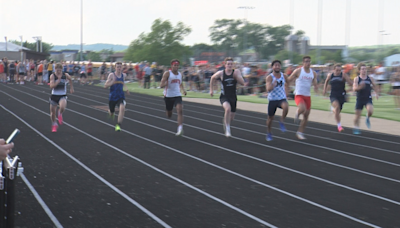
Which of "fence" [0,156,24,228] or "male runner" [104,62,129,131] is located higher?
"male runner" [104,62,129,131]

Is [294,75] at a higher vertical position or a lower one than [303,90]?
higher

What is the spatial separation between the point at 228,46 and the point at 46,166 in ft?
362

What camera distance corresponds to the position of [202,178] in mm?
7949

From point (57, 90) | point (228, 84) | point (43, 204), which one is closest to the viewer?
point (43, 204)

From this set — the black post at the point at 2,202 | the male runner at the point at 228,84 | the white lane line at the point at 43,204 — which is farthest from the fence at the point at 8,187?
the male runner at the point at 228,84

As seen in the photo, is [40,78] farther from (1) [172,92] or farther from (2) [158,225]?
(2) [158,225]

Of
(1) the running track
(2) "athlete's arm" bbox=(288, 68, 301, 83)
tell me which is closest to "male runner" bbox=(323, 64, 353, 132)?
(1) the running track

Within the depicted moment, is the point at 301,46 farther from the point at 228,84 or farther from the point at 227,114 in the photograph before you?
the point at 227,114

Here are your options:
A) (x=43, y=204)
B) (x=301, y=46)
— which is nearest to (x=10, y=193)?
(x=43, y=204)

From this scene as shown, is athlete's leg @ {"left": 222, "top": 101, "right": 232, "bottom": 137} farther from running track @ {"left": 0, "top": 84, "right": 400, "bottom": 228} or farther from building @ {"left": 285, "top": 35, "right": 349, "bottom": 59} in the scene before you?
building @ {"left": 285, "top": 35, "right": 349, "bottom": 59}

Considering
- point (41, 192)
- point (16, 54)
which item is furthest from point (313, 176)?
point (16, 54)

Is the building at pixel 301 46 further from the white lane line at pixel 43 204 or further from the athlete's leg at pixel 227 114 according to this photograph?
the white lane line at pixel 43 204

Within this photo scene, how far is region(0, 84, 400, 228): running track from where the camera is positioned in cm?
589

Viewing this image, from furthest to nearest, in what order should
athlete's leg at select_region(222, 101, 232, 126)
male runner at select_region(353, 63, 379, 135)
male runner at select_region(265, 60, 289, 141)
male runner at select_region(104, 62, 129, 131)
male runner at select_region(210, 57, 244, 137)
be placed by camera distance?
male runner at select_region(353, 63, 379, 135) → male runner at select_region(104, 62, 129, 131) → athlete's leg at select_region(222, 101, 232, 126) → male runner at select_region(210, 57, 244, 137) → male runner at select_region(265, 60, 289, 141)
